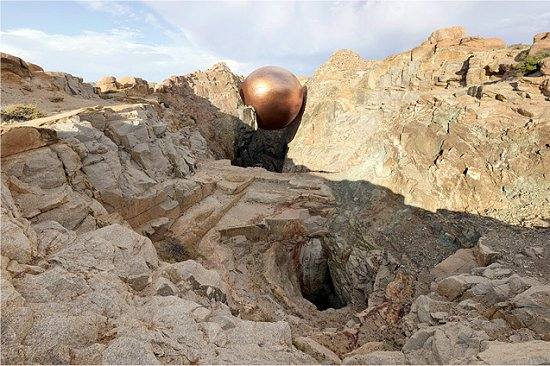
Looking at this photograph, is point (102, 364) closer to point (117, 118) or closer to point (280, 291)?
point (280, 291)

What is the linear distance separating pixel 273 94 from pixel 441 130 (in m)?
11.2

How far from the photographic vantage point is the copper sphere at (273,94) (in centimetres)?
2209

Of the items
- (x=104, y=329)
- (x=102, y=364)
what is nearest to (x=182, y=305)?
(x=104, y=329)

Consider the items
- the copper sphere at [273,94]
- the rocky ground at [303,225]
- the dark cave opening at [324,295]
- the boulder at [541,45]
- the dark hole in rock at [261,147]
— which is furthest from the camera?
the dark hole in rock at [261,147]

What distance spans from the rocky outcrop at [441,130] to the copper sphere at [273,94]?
152 centimetres

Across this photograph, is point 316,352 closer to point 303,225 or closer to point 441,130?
point 303,225

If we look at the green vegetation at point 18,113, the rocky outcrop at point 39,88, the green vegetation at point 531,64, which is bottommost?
the green vegetation at point 18,113

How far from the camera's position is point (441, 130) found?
1552 centimetres

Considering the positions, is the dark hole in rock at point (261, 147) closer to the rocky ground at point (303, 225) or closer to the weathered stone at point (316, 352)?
the rocky ground at point (303, 225)

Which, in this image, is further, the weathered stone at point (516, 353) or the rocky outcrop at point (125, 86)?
the rocky outcrop at point (125, 86)

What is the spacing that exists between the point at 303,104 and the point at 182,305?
65.3ft

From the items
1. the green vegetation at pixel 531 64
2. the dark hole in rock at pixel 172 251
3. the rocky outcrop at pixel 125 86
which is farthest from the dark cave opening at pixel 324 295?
the rocky outcrop at pixel 125 86

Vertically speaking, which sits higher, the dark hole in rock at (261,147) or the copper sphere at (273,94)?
the copper sphere at (273,94)

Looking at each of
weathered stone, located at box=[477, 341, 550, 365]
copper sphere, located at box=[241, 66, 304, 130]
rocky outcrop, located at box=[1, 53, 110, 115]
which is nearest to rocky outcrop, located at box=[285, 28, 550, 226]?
copper sphere, located at box=[241, 66, 304, 130]
